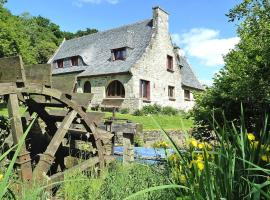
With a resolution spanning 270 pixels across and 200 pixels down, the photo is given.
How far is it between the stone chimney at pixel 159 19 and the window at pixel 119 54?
10.1 ft

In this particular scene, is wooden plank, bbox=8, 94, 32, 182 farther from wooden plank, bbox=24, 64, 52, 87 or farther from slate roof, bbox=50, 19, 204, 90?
slate roof, bbox=50, 19, 204, 90

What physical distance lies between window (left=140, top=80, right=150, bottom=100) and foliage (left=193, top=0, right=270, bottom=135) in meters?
18.2

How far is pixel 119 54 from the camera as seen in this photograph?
2784cm

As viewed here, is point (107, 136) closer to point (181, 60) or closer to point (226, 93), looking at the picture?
point (226, 93)

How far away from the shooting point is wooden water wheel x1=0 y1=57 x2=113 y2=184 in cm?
563

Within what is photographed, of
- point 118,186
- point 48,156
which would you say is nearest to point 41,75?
point 48,156

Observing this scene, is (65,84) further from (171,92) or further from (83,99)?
(171,92)

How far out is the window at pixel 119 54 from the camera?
90.2 ft

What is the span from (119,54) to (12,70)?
2203 cm

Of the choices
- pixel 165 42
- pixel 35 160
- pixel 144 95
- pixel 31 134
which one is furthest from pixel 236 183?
pixel 165 42

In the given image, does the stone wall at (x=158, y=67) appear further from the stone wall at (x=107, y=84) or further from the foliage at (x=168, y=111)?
the foliage at (x=168, y=111)

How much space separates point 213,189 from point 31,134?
20.6 feet

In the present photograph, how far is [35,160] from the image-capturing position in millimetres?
7453

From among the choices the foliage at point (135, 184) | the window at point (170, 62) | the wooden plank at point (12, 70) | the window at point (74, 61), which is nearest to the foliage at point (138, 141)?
the wooden plank at point (12, 70)
